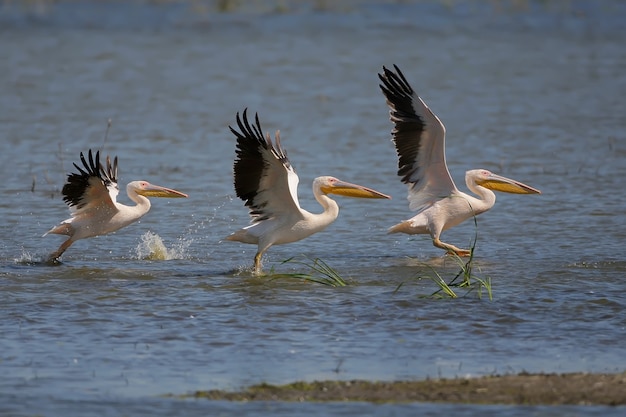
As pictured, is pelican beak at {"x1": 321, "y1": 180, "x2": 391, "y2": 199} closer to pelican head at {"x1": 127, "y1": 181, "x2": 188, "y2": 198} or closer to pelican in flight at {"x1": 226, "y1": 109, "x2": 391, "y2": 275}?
pelican in flight at {"x1": 226, "y1": 109, "x2": 391, "y2": 275}

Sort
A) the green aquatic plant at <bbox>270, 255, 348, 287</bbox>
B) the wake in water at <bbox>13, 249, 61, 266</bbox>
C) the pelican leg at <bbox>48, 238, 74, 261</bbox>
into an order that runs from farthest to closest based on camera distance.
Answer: the pelican leg at <bbox>48, 238, 74, 261</bbox> → the wake in water at <bbox>13, 249, 61, 266</bbox> → the green aquatic plant at <bbox>270, 255, 348, 287</bbox>

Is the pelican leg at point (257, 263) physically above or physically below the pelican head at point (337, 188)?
below

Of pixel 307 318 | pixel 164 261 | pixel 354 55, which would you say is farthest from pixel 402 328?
pixel 354 55

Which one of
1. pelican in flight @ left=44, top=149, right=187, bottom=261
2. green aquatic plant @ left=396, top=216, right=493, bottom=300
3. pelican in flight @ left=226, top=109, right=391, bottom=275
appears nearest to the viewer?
green aquatic plant @ left=396, top=216, right=493, bottom=300

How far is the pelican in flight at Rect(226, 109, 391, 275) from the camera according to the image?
846 centimetres

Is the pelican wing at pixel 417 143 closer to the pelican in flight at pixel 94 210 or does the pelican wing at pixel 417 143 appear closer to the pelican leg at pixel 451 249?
the pelican leg at pixel 451 249

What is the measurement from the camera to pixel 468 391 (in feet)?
19.1

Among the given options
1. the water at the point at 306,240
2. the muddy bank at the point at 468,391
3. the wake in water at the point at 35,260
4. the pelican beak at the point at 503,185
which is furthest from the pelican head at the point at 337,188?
the muddy bank at the point at 468,391

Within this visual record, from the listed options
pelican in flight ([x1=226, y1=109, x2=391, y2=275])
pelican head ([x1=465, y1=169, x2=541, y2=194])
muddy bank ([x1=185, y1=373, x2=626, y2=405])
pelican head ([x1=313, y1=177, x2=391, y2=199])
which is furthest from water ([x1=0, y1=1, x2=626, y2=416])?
pelican head ([x1=313, y1=177, x2=391, y2=199])

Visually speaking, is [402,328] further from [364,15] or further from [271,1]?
[271,1]

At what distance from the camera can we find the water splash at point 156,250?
943 cm

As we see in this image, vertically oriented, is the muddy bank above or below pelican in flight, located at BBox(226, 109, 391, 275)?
below

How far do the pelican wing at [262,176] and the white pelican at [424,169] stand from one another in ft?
3.76

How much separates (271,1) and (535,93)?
39.9 ft
